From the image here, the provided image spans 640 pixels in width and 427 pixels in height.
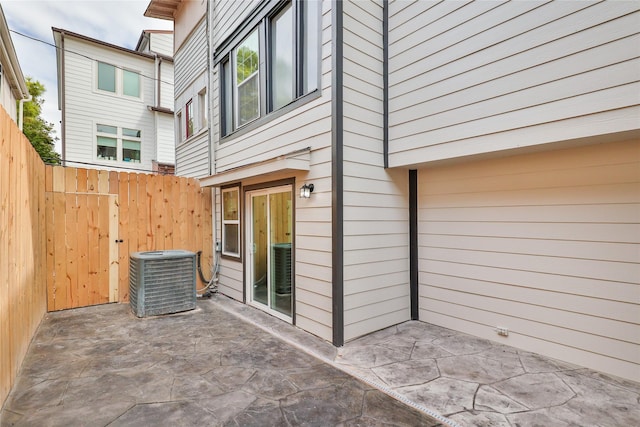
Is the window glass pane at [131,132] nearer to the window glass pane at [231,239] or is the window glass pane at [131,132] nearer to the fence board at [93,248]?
the fence board at [93,248]

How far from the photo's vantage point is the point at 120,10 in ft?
31.5

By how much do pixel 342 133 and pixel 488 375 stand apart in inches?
109

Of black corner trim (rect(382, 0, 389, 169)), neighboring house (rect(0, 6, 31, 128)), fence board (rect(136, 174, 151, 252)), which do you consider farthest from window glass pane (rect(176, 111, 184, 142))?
black corner trim (rect(382, 0, 389, 169))

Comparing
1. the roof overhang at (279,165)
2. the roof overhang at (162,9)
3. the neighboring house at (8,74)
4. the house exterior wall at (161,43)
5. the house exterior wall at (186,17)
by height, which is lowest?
the roof overhang at (279,165)

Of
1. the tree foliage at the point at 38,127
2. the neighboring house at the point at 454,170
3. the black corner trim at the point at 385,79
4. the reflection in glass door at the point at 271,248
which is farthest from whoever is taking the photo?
the tree foliage at the point at 38,127

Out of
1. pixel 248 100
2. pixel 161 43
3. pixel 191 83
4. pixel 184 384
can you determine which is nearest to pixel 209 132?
pixel 248 100

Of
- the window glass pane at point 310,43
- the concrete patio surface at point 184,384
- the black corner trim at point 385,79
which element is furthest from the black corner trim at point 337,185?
the black corner trim at point 385,79

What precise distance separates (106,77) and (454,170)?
12741 millimetres

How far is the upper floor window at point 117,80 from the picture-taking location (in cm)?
1148

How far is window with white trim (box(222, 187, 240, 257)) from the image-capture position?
18.8ft

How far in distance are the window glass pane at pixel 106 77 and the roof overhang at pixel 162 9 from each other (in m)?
4.16

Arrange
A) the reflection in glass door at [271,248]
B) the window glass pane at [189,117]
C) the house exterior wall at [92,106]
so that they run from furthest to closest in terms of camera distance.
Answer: the house exterior wall at [92,106]
the window glass pane at [189,117]
the reflection in glass door at [271,248]

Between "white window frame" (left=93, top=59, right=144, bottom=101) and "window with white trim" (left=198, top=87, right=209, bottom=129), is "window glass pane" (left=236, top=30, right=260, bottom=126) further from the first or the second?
"white window frame" (left=93, top=59, right=144, bottom=101)

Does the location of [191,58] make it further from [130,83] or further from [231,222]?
[130,83]
